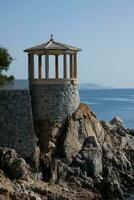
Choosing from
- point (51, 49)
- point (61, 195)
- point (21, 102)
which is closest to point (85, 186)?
point (61, 195)

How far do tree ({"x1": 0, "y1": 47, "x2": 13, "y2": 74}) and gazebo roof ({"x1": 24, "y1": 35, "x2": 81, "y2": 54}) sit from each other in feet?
5.29

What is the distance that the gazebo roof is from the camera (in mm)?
38025

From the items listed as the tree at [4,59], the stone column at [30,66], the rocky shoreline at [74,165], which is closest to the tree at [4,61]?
the tree at [4,59]

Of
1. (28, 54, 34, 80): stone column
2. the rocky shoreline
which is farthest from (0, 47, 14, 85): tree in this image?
the rocky shoreline

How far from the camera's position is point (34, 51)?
38500mm

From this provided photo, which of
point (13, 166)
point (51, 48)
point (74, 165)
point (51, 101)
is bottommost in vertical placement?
point (74, 165)

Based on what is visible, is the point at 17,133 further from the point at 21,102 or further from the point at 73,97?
the point at 73,97

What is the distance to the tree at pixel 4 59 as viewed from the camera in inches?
1476

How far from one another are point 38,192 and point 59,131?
23.0ft

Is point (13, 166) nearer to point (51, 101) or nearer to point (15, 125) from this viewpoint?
point (15, 125)

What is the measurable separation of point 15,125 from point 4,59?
480 cm

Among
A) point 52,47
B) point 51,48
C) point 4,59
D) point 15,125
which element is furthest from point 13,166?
point 52,47

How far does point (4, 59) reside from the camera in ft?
123

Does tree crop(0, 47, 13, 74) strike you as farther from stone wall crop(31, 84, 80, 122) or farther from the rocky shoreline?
the rocky shoreline
